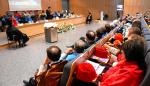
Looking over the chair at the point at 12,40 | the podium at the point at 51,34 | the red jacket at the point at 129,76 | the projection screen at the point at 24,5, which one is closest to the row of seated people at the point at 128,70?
the red jacket at the point at 129,76

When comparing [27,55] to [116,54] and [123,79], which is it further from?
[123,79]

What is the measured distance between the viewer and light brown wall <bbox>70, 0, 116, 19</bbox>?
54.7 feet

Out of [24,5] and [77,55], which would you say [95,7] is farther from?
[77,55]

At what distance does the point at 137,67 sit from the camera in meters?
1.38

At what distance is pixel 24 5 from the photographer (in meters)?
11.2

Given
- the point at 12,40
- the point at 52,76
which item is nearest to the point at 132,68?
the point at 52,76

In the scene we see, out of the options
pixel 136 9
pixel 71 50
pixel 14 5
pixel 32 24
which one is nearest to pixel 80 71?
pixel 71 50

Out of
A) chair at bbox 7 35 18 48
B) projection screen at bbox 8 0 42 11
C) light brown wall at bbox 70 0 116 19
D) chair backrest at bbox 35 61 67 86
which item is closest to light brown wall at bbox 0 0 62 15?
projection screen at bbox 8 0 42 11

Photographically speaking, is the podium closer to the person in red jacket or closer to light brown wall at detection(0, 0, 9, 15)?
light brown wall at detection(0, 0, 9, 15)

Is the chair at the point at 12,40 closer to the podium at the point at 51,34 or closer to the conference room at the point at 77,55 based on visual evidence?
the conference room at the point at 77,55

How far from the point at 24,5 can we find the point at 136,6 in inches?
290

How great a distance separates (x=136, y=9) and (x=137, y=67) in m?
11.8

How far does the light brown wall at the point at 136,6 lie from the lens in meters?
12.0

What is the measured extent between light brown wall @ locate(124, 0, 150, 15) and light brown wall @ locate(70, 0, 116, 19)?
164 inches
